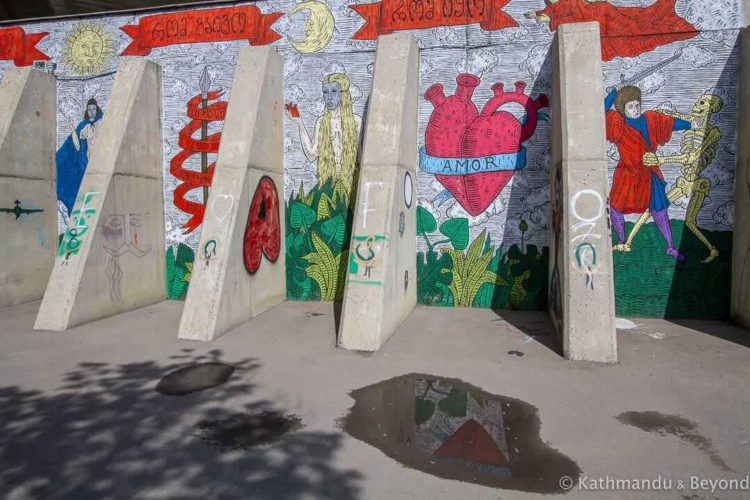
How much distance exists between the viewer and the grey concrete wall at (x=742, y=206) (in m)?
7.82

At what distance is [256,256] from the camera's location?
27.6 ft

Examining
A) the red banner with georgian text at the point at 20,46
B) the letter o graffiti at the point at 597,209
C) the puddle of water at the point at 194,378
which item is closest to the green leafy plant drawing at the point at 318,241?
the puddle of water at the point at 194,378

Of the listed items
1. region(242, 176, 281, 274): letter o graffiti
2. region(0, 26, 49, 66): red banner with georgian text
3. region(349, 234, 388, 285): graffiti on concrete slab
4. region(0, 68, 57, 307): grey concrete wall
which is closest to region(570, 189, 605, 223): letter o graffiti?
region(349, 234, 388, 285): graffiti on concrete slab

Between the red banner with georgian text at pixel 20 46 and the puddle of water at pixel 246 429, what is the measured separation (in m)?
10.5

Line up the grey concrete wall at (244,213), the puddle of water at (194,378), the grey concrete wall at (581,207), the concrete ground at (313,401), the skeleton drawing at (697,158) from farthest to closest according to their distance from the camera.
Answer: the skeleton drawing at (697,158) → the grey concrete wall at (244,213) → the grey concrete wall at (581,207) → the puddle of water at (194,378) → the concrete ground at (313,401)

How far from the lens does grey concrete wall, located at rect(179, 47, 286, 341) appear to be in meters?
7.20

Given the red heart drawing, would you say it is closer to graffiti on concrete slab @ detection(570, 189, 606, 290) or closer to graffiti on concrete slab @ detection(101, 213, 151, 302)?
graffiti on concrete slab @ detection(570, 189, 606, 290)

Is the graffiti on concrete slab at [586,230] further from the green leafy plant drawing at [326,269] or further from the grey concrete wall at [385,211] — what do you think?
the green leafy plant drawing at [326,269]

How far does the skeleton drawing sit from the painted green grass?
0.15m

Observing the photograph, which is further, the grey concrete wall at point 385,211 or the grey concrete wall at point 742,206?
the grey concrete wall at point 742,206

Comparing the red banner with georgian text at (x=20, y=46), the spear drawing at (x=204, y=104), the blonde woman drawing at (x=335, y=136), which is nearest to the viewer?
the blonde woman drawing at (x=335, y=136)

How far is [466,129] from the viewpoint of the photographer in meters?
9.17

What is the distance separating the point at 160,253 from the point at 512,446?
26.9ft

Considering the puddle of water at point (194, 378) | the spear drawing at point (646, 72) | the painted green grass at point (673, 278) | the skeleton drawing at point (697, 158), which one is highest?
the spear drawing at point (646, 72)
